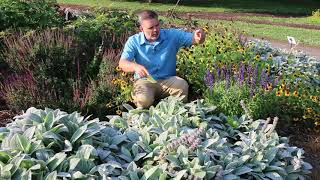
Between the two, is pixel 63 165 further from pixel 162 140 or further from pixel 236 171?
pixel 236 171

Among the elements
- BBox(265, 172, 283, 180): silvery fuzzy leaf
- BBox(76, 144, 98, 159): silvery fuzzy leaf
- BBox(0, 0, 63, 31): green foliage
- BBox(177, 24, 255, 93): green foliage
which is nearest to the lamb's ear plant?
BBox(265, 172, 283, 180): silvery fuzzy leaf

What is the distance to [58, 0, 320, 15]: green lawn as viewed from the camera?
32.2 metres

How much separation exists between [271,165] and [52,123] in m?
1.85

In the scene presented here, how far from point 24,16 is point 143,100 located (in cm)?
355

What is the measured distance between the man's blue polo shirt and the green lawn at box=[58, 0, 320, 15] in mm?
24658

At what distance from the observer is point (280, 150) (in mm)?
4703

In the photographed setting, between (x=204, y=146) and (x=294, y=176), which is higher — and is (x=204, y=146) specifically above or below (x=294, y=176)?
above

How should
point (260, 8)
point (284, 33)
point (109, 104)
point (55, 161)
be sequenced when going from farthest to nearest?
point (260, 8) < point (284, 33) < point (109, 104) < point (55, 161)

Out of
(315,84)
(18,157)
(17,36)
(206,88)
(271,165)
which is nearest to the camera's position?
(18,157)

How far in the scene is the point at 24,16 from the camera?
8.40 m

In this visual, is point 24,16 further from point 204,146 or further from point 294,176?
point 294,176

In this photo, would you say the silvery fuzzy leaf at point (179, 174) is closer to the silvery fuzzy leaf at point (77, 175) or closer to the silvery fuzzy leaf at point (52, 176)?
the silvery fuzzy leaf at point (77, 175)

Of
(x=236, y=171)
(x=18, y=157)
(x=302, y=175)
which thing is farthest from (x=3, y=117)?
(x=302, y=175)

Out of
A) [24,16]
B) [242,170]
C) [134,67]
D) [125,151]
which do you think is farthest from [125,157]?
[24,16]
